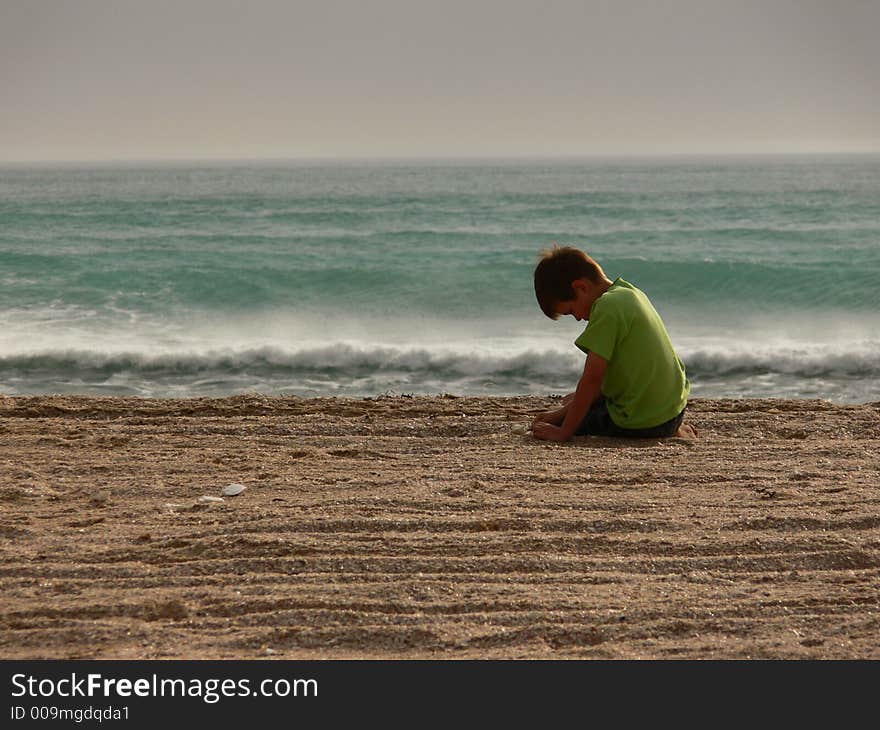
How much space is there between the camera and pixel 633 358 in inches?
198

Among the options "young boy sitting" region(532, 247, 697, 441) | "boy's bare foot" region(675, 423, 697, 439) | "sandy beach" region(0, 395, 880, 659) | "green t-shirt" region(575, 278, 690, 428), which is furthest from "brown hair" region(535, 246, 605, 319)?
"boy's bare foot" region(675, 423, 697, 439)

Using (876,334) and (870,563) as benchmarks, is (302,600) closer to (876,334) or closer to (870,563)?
(870,563)

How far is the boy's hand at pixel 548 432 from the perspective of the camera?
5.26m

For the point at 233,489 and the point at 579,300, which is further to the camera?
the point at 579,300

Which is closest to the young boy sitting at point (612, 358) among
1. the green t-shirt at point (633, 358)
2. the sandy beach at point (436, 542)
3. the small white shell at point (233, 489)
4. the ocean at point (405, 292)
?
the green t-shirt at point (633, 358)

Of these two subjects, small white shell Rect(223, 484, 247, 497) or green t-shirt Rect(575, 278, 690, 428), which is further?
green t-shirt Rect(575, 278, 690, 428)

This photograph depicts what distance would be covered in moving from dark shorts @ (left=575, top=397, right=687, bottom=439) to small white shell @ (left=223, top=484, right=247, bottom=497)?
6.14 feet

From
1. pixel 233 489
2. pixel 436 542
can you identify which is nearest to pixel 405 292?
pixel 233 489

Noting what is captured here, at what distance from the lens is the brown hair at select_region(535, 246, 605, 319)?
16.4 feet

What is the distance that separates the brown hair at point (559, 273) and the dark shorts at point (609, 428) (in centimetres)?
60

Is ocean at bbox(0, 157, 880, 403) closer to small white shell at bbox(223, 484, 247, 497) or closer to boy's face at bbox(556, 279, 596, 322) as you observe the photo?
boy's face at bbox(556, 279, 596, 322)

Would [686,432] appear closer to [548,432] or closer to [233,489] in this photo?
[548,432]

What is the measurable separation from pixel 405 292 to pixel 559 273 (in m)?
10.8
